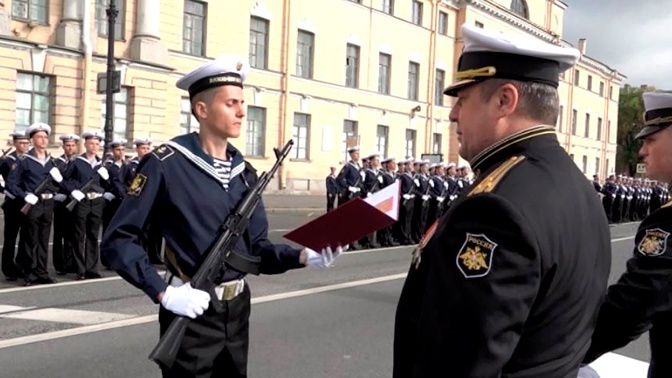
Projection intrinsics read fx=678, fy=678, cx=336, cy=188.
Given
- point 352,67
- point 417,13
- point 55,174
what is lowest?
point 55,174

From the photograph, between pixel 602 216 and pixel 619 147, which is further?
pixel 619 147

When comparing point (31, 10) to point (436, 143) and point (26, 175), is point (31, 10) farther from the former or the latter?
point (436, 143)

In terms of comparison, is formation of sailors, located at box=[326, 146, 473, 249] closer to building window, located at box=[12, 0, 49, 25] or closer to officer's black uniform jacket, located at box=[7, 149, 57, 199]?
officer's black uniform jacket, located at box=[7, 149, 57, 199]

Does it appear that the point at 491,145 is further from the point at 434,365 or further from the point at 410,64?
the point at 410,64

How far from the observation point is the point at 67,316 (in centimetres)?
701

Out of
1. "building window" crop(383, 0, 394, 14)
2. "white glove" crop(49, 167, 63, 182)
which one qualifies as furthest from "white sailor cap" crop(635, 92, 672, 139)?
"building window" crop(383, 0, 394, 14)

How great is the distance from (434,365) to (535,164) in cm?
59

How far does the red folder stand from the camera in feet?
10.3

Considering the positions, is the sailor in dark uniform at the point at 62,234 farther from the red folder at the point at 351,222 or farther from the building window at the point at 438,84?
the building window at the point at 438,84

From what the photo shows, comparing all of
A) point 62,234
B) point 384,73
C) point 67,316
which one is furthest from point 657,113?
point 384,73

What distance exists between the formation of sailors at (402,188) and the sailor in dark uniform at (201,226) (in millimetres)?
11494

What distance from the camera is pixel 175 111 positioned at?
2530 centimetres

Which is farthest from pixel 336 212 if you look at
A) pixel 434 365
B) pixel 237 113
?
pixel 434 365

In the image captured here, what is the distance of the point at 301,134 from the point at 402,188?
1508 cm
